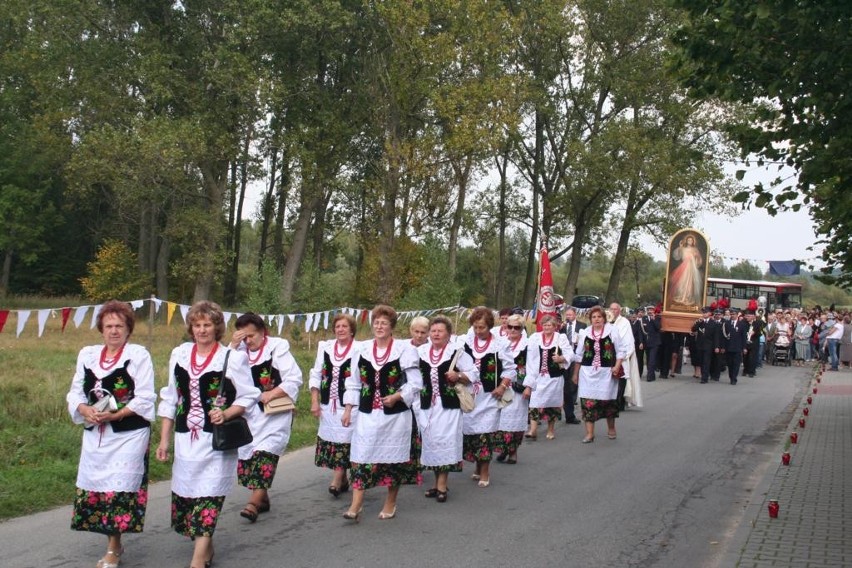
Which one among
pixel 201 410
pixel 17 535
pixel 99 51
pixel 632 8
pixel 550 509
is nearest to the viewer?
pixel 201 410

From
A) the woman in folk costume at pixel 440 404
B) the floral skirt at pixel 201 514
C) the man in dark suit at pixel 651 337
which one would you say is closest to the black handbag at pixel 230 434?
the floral skirt at pixel 201 514

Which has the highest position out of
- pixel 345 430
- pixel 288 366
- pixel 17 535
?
pixel 288 366

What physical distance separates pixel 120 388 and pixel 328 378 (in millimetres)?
2857

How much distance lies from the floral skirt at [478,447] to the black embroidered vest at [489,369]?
1.78 ft

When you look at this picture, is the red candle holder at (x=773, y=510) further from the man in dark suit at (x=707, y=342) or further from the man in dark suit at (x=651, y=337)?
the man in dark suit at (x=707, y=342)

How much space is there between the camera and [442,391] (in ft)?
28.8

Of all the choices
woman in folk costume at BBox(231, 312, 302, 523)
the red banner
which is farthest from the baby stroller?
woman in folk costume at BBox(231, 312, 302, 523)

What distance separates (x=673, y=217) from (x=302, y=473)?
38931 millimetres

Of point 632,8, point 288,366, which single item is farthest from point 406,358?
point 632,8

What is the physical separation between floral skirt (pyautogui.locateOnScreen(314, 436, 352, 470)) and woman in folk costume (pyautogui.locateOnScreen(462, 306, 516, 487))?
1491 mm

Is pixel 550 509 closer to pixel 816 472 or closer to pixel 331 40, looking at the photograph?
pixel 816 472

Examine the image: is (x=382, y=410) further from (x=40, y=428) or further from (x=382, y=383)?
(x=40, y=428)

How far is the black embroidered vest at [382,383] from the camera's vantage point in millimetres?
7863

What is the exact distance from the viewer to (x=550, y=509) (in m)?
8.57
